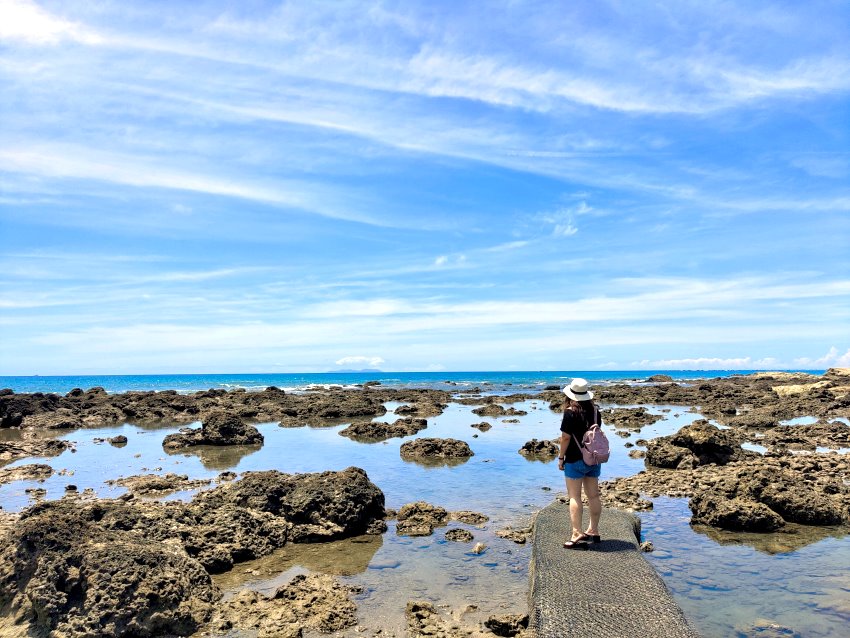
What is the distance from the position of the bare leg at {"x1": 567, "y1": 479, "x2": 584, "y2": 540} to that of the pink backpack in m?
0.47

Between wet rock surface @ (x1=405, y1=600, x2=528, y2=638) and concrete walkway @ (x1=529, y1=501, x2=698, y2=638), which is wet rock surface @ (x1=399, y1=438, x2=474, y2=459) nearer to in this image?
concrete walkway @ (x1=529, y1=501, x2=698, y2=638)

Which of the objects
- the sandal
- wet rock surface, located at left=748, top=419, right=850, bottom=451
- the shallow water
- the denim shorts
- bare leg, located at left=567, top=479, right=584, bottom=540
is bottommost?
the shallow water

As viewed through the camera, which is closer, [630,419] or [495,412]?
[630,419]

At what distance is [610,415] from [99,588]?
1215 inches

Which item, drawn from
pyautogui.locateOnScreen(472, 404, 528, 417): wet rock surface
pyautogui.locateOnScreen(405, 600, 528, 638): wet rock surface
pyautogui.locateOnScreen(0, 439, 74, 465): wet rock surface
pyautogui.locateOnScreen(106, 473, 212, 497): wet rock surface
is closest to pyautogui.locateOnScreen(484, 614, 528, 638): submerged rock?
pyautogui.locateOnScreen(405, 600, 528, 638): wet rock surface

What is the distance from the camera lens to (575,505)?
Answer: 8.19 metres

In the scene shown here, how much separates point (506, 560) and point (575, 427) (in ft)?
8.15

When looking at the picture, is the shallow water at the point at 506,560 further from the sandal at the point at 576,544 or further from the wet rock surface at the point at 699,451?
the wet rock surface at the point at 699,451

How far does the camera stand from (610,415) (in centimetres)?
3359

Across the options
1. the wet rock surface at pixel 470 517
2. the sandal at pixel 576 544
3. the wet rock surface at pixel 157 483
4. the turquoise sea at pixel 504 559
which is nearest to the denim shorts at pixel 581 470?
the sandal at pixel 576 544

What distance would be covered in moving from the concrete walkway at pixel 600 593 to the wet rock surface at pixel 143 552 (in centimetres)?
407

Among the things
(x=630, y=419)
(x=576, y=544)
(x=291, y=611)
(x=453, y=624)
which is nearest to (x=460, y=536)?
(x=576, y=544)

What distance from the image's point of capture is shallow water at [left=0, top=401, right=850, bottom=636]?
7043mm

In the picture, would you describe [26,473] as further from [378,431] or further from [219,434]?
[378,431]
